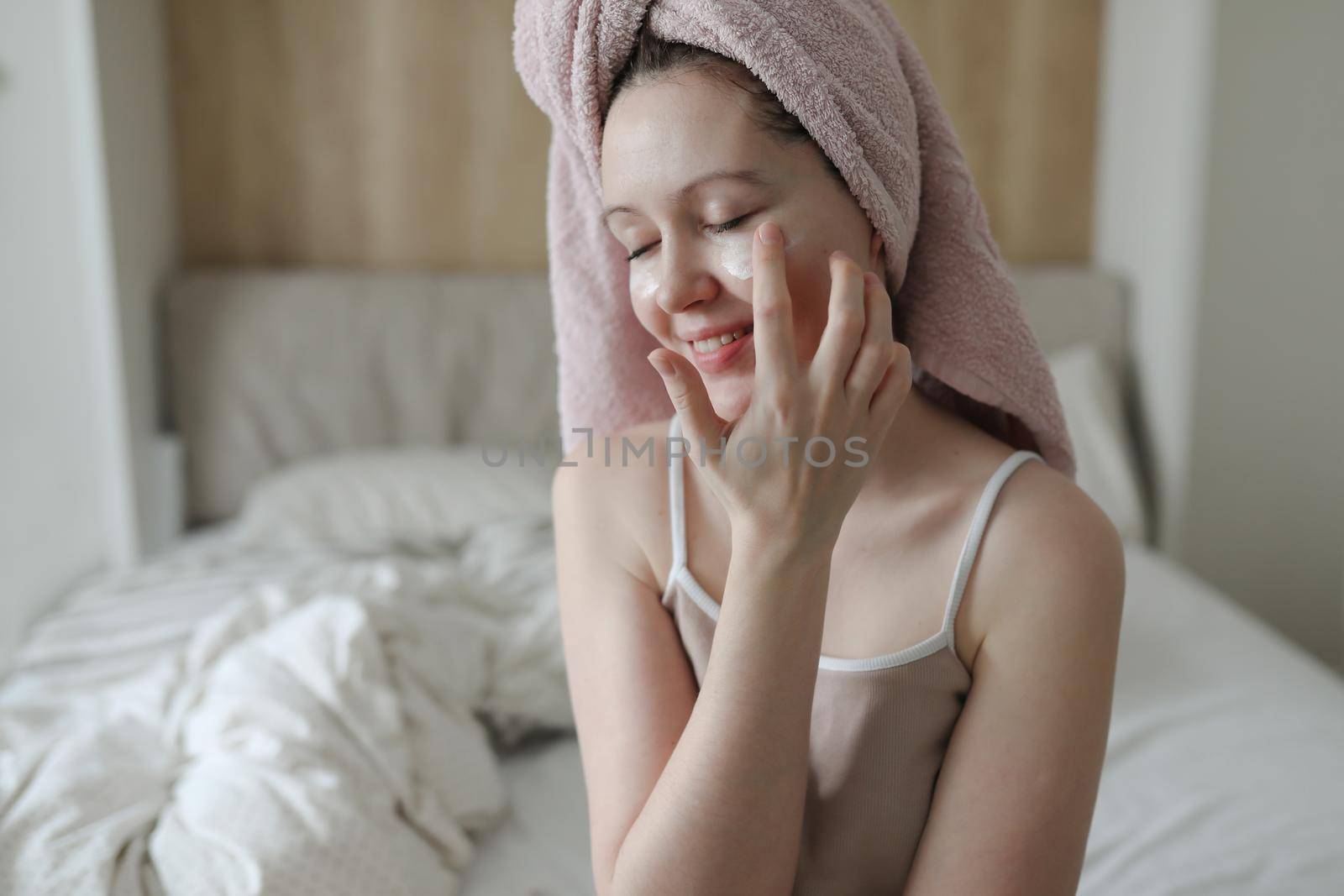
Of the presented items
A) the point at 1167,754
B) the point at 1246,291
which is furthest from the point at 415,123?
the point at 1167,754

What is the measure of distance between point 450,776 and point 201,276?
191cm

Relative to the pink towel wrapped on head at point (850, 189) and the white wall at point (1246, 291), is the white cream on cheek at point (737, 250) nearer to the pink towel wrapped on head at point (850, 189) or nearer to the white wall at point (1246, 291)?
the pink towel wrapped on head at point (850, 189)

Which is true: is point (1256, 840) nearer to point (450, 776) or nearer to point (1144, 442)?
point (450, 776)

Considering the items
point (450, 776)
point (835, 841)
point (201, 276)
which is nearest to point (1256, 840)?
point (835, 841)

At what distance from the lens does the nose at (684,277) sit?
82cm

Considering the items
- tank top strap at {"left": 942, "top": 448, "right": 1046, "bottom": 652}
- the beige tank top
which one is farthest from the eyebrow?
tank top strap at {"left": 942, "top": 448, "right": 1046, "bottom": 652}

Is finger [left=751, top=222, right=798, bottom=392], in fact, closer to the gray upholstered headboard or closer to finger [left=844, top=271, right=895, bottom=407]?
finger [left=844, top=271, right=895, bottom=407]

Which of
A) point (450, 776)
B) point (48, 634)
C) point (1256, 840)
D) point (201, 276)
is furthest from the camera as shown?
point (201, 276)

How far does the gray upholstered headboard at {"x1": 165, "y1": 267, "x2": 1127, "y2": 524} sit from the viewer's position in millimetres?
2795

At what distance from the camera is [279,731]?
1.41 meters

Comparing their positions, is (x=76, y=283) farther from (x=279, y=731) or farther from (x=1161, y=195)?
(x=1161, y=195)

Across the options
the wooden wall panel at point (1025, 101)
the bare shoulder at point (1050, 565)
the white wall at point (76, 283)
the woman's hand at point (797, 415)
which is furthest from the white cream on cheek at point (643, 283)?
the wooden wall panel at point (1025, 101)

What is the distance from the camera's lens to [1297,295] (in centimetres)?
257

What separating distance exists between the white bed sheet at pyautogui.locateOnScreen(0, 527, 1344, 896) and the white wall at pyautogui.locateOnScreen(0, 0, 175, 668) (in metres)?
0.36
